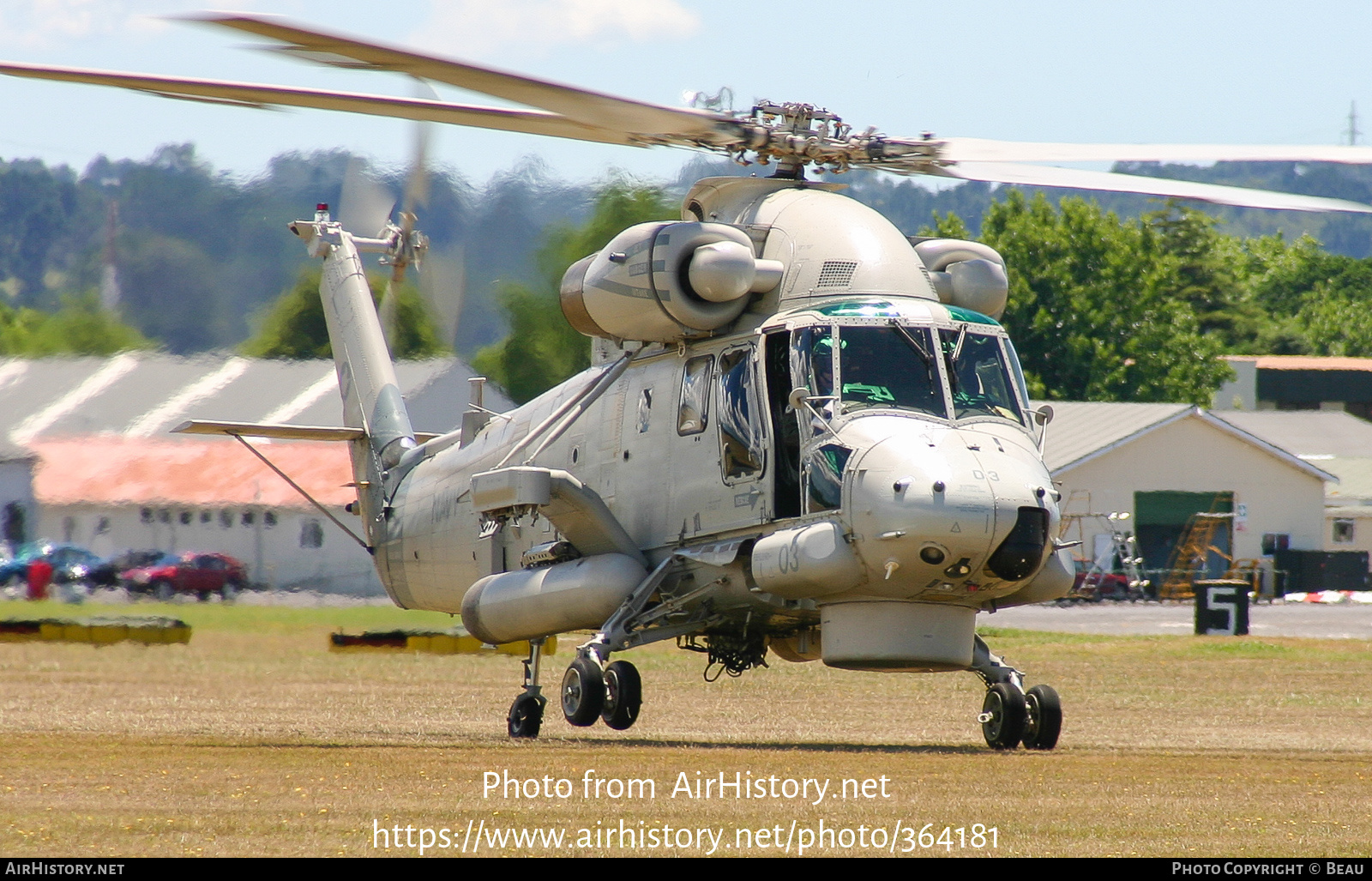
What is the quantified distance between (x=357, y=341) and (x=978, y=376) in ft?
29.0

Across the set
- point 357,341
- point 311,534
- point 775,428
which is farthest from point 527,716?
point 311,534

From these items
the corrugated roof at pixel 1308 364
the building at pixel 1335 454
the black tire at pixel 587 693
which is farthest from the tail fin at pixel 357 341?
the corrugated roof at pixel 1308 364

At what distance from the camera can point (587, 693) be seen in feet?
47.3

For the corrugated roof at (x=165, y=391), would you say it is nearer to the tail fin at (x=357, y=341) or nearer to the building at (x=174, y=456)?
the building at (x=174, y=456)

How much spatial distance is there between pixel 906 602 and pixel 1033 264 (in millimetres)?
67573

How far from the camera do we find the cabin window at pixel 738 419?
46.1 ft

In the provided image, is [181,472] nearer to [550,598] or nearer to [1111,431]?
[550,598]

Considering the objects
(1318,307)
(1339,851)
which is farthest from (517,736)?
(1318,307)

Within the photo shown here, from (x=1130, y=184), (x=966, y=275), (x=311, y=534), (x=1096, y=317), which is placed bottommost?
(x=311, y=534)

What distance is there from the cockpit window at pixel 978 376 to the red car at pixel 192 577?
16.8 metres

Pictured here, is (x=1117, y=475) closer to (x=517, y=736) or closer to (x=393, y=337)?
(x=393, y=337)

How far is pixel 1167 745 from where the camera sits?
14.8m

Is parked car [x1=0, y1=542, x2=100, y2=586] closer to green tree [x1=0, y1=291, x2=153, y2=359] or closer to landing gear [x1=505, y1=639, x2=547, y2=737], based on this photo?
green tree [x1=0, y1=291, x2=153, y2=359]

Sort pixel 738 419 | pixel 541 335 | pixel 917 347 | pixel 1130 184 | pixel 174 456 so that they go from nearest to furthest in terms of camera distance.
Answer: pixel 917 347 < pixel 1130 184 < pixel 738 419 < pixel 541 335 < pixel 174 456
